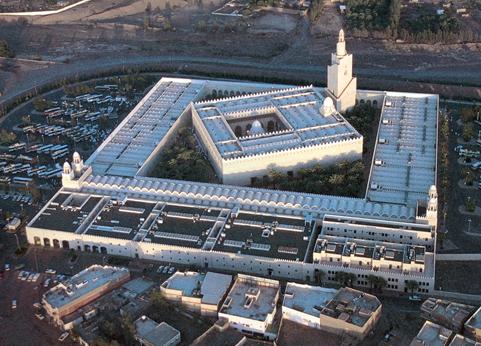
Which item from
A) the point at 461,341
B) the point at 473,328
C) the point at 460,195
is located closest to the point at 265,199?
the point at 460,195

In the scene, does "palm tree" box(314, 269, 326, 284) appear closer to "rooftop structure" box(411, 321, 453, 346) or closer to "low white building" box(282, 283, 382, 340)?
"low white building" box(282, 283, 382, 340)

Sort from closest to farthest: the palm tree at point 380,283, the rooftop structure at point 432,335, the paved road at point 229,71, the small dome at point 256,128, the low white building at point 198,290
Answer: the rooftop structure at point 432,335
the low white building at point 198,290
the palm tree at point 380,283
the small dome at point 256,128
the paved road at point 229,71

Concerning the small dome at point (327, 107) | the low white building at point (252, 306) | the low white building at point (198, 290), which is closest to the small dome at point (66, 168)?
the low white building at point (198, 290)

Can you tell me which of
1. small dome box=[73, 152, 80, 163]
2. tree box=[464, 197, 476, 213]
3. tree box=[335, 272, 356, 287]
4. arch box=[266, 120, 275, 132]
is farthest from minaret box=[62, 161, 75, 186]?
tree box=[464, 197, 476, 213]

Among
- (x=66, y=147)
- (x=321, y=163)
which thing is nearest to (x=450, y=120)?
(x=321, y=163)

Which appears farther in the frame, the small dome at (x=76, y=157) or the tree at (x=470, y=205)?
the small dome at (x=76, y=157)

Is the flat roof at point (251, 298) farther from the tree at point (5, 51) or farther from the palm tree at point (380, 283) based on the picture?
the tree at point (5, 51)
